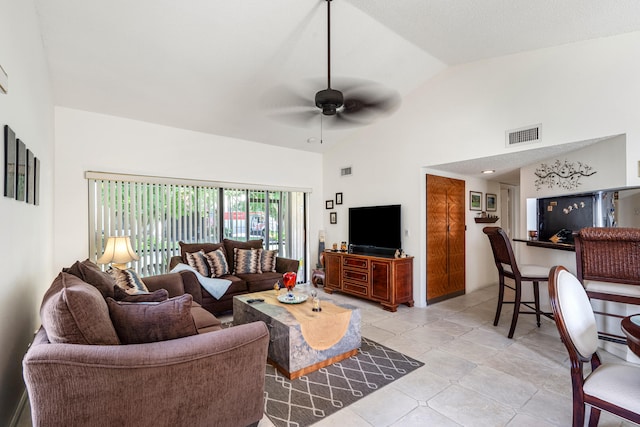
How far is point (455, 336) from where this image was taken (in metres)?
3.35

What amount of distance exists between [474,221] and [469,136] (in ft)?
6.69

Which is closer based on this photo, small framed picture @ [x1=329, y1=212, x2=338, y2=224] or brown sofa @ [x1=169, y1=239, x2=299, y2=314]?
brown sofa @ [x1=169, y1=239, x2=299, y2=314]

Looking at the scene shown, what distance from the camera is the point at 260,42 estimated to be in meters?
3.17

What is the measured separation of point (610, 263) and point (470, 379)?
1565 mm

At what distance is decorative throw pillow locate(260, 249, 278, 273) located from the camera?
4707mm

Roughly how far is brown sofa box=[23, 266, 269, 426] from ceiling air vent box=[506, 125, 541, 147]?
3531 millimetres

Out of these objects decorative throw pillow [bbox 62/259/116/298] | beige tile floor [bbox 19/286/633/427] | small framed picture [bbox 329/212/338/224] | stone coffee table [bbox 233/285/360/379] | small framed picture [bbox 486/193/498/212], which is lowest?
beige tile floor [bbox 19/286/633/427]

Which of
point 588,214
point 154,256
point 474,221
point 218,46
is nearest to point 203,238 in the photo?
point 154,256

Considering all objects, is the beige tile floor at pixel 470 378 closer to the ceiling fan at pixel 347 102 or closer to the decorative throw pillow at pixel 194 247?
the ceiling fan at pixel 347 102

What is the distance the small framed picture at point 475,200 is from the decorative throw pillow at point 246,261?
3820mm

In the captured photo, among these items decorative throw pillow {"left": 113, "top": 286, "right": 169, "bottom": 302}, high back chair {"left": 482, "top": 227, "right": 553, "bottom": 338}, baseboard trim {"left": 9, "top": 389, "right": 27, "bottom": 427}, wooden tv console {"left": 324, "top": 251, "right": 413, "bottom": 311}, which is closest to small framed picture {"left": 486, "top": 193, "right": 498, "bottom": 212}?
wooden tv console {"left": 324, "top": 251, "right": 413, "bottom": 311}

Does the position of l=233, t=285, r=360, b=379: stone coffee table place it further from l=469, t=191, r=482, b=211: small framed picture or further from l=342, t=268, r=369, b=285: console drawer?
l=469, t=191, r=482, b=211: small framed picture

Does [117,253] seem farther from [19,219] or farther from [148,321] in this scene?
[148,321]

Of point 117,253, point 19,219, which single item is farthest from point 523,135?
point 117,253
